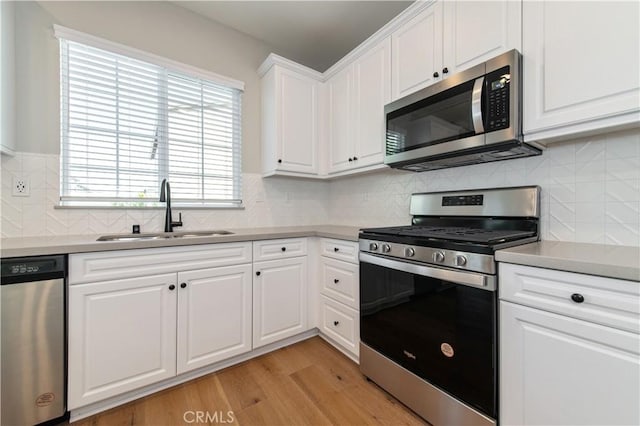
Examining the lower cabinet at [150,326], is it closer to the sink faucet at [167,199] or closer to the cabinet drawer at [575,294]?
the sink faucet at [167,199]

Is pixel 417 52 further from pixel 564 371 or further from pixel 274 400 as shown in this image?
pixel 274 400

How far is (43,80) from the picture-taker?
1.70 m

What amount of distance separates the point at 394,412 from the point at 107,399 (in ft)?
5.03

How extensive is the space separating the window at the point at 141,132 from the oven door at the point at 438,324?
1552mm

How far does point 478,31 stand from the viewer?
1.41 meters

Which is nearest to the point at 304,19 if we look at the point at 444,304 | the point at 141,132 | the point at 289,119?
the point at 289,119

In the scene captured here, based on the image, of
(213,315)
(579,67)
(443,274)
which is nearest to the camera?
(579,67)

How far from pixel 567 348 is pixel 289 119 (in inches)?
87.3

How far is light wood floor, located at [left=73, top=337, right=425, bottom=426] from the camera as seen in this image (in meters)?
1.38

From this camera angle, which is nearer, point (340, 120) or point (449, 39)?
point (449, 39)

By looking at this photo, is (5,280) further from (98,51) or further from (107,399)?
(98,51)

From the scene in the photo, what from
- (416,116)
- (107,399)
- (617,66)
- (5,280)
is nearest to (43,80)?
(5,280)

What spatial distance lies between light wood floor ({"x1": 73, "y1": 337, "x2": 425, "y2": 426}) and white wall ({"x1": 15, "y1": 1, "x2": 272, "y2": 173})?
1636 mm

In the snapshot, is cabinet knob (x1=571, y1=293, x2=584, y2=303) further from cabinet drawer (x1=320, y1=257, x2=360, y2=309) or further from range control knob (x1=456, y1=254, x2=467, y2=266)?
cabinet drawer (x1=320, y1=257, x2=360, y2=309)
